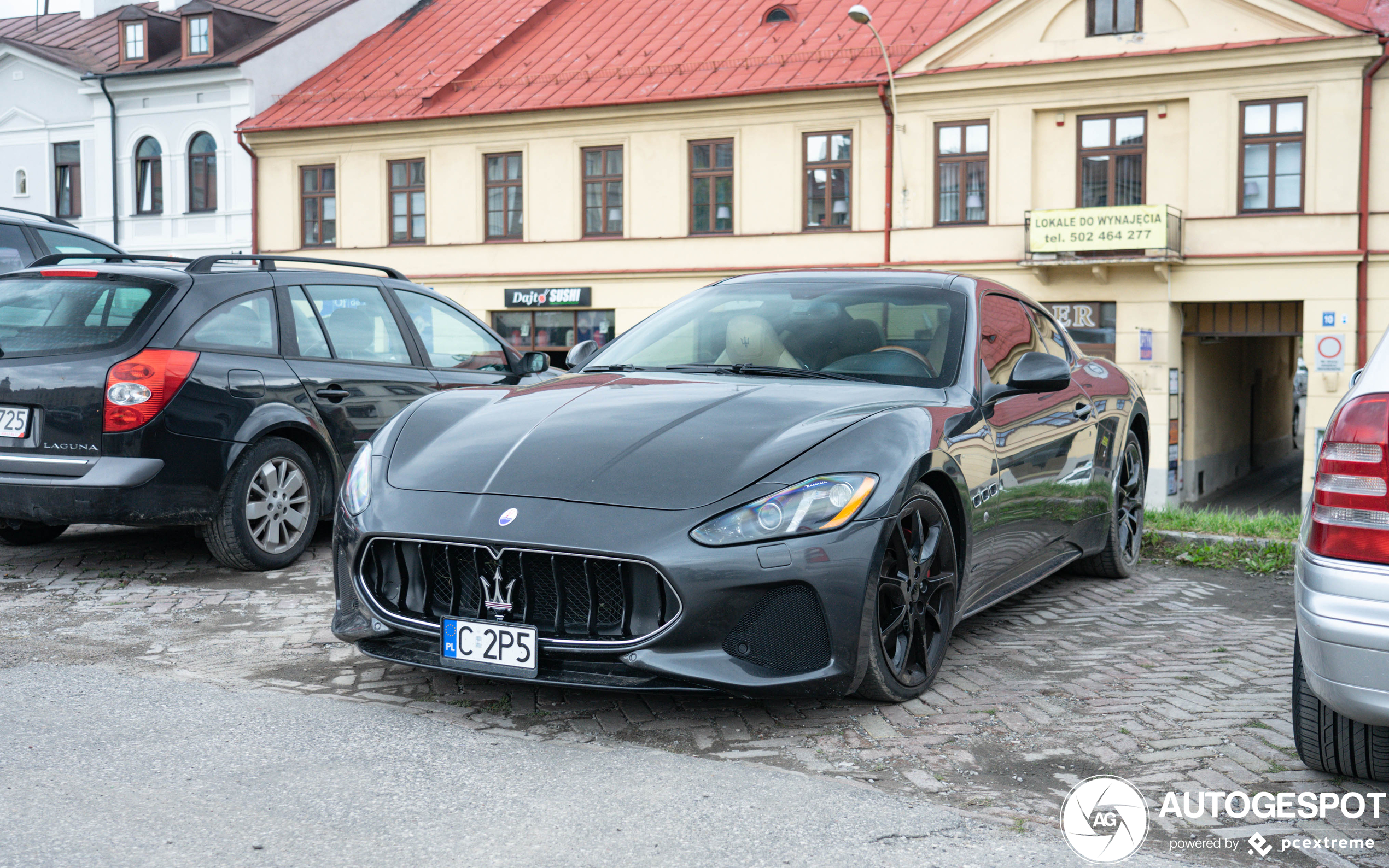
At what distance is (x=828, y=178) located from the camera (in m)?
27.2

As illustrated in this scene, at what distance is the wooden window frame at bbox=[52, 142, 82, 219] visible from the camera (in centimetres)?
3416

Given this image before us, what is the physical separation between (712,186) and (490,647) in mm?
25156

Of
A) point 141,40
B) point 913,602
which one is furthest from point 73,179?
point 913,602

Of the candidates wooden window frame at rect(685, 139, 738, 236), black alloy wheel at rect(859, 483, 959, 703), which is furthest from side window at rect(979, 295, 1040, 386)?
wooden window frame at rect(685, 139, 738, 236)

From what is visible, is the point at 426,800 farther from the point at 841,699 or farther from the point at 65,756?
the point at 841,699

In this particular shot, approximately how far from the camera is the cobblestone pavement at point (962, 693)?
351cm

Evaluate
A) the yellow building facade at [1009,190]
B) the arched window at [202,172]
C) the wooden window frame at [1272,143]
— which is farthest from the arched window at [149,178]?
the wooden window frame at [1272,143]

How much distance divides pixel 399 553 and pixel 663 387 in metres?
1.12

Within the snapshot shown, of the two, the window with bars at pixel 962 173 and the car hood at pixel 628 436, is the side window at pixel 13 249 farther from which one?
the window with bars at pixel 962 173

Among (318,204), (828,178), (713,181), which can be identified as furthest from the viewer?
(318,204)

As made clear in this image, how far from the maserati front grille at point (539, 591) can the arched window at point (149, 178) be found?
106 ft

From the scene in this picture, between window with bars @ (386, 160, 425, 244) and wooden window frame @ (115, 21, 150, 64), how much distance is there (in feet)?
25.5

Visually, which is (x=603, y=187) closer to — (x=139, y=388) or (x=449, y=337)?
(x=449, y=337)

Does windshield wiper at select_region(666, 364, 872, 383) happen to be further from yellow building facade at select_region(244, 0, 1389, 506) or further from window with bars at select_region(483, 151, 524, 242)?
window with bars at select_region(483, 151, 524, 242)
